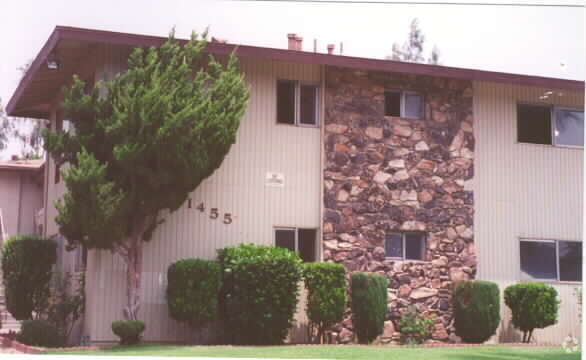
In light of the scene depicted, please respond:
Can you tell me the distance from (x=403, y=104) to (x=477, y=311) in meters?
4.54

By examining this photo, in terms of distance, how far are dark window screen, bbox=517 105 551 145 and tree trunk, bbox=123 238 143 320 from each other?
29.4 ft

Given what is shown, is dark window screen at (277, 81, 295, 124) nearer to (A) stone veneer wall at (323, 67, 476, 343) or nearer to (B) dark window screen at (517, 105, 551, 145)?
(A) stone veneer wall at (323, 67, 476, 343)

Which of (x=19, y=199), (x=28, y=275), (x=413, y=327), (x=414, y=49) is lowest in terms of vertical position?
(x=413, y=327)

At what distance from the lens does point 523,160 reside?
770 inches

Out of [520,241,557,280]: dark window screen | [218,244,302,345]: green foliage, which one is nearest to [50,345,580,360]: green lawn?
[218,244,302,345]: green foliage

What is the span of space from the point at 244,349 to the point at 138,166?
3.56m

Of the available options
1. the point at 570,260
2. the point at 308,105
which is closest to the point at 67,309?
the point at 308,105

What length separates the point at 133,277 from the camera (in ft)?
52.3

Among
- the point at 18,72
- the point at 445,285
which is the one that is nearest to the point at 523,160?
the point at 445,285

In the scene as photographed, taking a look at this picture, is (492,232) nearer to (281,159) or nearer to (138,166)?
(281,159)

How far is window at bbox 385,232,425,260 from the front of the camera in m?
18.2

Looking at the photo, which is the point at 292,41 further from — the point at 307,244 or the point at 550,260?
the point at 550,260

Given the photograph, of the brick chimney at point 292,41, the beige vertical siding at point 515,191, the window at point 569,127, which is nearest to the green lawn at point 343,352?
the beige vertical siding at point 515,191

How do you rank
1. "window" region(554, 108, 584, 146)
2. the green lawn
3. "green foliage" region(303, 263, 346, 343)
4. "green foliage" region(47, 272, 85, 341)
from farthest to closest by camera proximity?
"window" region(554, 108, 584, 146)
"green foliage" region(47, 272, 85, 341)
"green foliage" region(303, 263, 346, 343)
the green lawn
